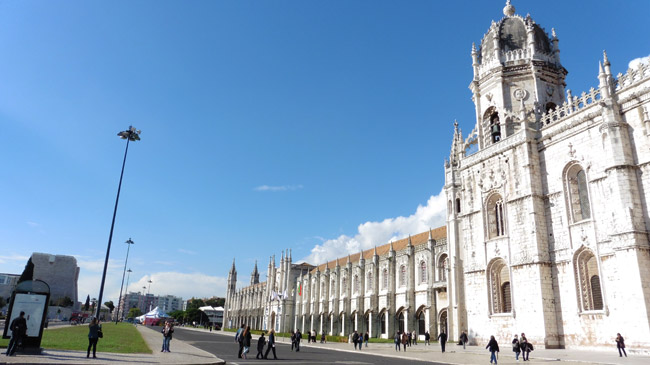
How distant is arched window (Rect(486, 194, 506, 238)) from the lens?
30.7m

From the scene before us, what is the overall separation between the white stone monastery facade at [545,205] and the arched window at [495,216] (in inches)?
2.9

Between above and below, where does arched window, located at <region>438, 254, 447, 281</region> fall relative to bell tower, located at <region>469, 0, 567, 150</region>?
below

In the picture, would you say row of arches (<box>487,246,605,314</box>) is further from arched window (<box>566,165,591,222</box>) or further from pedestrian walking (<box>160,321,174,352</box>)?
pedestrian walking (<box>160,321,174,352</box>)

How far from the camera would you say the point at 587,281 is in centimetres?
2491

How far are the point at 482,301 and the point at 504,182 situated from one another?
8.61m

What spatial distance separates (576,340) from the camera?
24609 mm

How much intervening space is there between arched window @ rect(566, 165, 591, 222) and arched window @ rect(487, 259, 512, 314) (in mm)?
5851

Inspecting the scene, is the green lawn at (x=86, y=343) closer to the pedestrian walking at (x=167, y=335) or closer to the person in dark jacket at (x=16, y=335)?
the pedestrian walking at (x=167, y=335)

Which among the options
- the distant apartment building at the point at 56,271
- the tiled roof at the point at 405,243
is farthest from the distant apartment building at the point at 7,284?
the tiled roof at the point at 405,243

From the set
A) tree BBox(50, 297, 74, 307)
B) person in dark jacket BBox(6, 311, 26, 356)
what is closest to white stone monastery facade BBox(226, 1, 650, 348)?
person in dark jacket BBox(6, 311, 26, 356)

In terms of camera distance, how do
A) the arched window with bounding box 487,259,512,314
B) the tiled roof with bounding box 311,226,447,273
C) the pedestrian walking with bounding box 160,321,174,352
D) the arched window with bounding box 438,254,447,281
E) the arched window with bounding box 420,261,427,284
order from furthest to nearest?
the tiled roof with bounding box 311,226,447,273, the arched window with bounding box 420,261,427,284, the arched window with bounding box 438,254,447,281, the arched window with bounding box 487,259,512,314, the pedestrian walking with bounding box 160,321,174,352

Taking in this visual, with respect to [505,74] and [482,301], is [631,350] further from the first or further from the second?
[505,74]

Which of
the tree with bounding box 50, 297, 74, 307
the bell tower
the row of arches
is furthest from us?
the tree with bounding box 50, 297, 74, 307

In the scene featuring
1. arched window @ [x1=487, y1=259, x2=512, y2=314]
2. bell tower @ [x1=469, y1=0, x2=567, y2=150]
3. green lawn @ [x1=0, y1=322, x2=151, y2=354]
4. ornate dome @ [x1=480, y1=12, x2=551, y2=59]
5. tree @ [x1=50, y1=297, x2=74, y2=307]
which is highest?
ornate dome @ [x1=480, y1=12, x2=551, y2=59]
